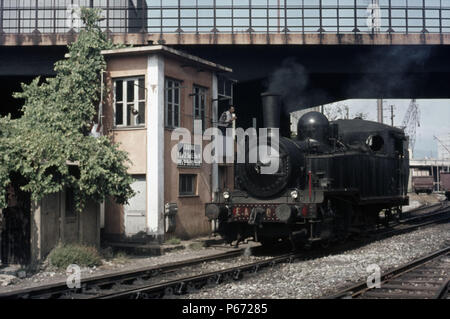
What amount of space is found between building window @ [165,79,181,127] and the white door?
1.95 meters

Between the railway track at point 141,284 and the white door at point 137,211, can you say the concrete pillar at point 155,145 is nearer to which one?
the white door at point 137,211

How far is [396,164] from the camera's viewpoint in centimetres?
1691

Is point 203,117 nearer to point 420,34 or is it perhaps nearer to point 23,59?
point 23,59

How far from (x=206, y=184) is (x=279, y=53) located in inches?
254

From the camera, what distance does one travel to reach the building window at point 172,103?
15647mm

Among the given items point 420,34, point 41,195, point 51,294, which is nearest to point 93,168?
point 41,195

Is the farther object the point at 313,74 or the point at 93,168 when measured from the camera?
the point at 313,74

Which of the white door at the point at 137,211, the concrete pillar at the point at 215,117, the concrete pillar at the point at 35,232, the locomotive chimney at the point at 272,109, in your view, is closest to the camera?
the concrete pillar at the point at 35,232

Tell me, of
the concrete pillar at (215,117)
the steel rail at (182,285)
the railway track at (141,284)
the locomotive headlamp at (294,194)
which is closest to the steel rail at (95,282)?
the railway track at (141,284)

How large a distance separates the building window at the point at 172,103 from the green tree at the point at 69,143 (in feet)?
6.78

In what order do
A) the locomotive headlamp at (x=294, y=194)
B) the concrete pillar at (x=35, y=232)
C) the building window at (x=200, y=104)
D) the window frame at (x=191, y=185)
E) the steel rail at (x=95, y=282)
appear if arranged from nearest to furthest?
the steel rail at (x=95, y=282) < the concrete pillar at (x=35, y=232) < the locomotive headlamp at (x=294, y=194) < the window frame at (x=191, y=185) < the building window at (x=200, y=104)

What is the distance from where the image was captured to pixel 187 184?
16.5 meters

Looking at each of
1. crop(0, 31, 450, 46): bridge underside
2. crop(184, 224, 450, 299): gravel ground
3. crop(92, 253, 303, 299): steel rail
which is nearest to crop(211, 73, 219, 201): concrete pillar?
crop(0, 31, 450, 46): bridge underside

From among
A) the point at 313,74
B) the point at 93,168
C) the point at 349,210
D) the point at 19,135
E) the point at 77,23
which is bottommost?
the point at 349,210
